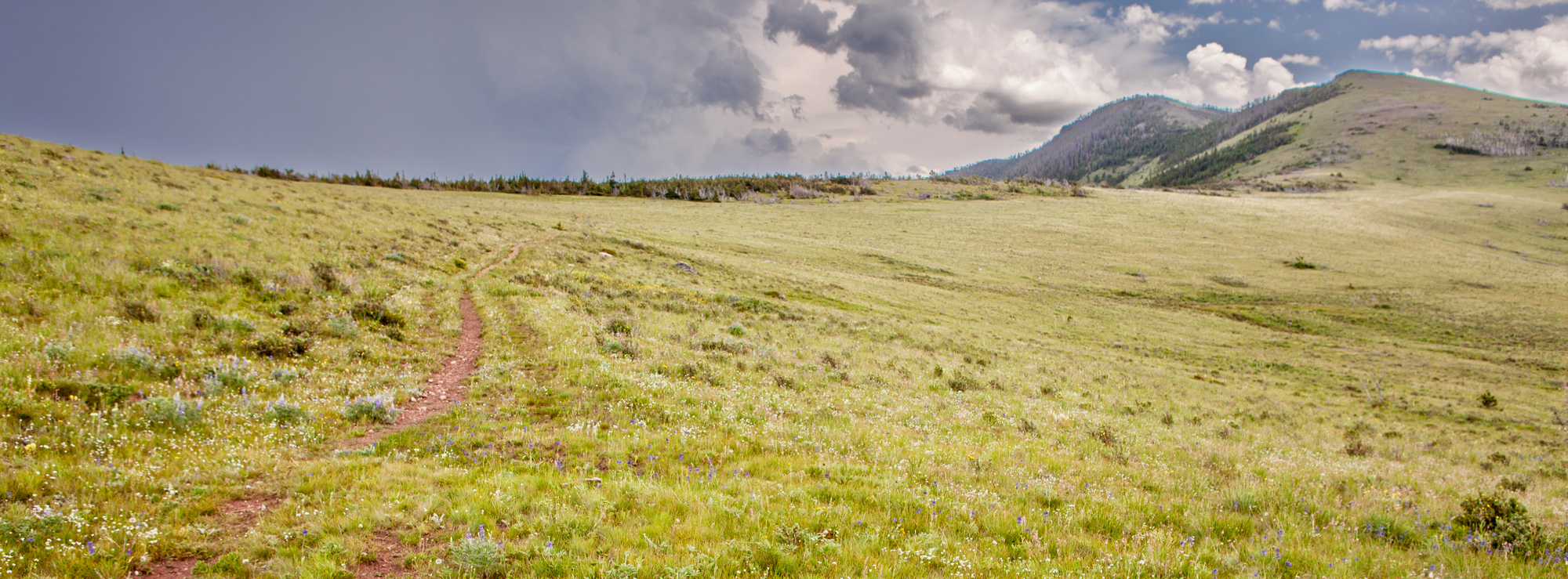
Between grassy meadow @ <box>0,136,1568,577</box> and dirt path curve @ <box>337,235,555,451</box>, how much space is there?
0.33 metres

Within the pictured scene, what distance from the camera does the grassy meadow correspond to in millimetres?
5859

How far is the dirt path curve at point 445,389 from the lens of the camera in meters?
9.38

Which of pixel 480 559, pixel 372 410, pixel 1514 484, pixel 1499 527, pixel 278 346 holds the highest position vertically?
pixel 278 346

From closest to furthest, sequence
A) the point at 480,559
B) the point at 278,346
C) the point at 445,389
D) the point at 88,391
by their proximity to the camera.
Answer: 1. the point at 480,559
2. the point at 88,391
3. the point at 445,389
4. the point at 278,346

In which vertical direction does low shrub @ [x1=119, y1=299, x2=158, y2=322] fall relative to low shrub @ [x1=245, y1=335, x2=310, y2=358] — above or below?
above

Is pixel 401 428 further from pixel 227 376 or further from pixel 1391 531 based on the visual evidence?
pixel 1391 531

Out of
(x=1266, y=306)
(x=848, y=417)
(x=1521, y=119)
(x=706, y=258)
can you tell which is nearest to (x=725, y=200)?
(x=706, y=258)

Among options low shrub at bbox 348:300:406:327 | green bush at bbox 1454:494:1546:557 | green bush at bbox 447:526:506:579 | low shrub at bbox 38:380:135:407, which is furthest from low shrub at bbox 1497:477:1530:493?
low shrub at bbox 348:300:406:327

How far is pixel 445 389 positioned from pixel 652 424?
17.8ft

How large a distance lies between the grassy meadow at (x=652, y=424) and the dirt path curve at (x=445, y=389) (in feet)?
1.07

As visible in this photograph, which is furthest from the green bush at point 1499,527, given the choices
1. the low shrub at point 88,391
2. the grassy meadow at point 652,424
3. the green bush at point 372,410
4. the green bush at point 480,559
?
the low shrub at point 88,391

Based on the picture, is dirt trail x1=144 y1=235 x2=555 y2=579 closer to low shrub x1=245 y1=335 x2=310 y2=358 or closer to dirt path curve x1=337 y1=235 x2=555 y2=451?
dirt path curve x1=337 y1=235 x2=555 y2=451

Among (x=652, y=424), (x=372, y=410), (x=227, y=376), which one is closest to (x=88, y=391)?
(x=227, y=376)

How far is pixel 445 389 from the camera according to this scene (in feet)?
40.3
